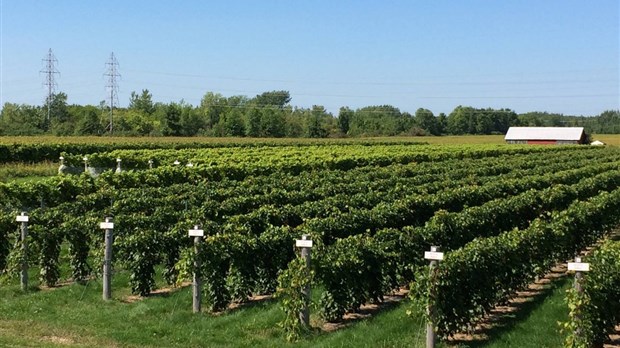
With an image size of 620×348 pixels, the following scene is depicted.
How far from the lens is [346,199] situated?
17656mm

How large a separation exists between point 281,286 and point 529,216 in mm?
10092

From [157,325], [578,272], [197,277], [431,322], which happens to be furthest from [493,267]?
[157,325]

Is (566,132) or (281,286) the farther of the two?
(566,132)

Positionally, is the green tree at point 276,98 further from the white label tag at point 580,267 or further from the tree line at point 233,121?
the white label tag at point 580,267

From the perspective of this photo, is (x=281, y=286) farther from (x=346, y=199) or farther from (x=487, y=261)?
(x=346, y=199)

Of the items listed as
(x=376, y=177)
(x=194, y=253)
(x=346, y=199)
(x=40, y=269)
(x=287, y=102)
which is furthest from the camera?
(x=287, y=102)

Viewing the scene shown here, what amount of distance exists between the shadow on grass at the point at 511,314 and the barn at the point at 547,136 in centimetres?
10122

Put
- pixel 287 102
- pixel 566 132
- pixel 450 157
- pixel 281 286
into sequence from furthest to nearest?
pixel 287 102 → pixel 566 132 → pixel 450 157 → pixel 281 286

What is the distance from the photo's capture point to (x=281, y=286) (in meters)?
9.98

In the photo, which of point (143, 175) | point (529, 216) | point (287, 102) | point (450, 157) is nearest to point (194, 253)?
point (529, 216)

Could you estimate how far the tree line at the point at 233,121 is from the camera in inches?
4104

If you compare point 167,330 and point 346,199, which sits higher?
point 346,199

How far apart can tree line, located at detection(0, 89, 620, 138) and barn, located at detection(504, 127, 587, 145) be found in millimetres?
23754

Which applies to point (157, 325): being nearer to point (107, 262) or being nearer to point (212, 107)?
point (107, 262)
